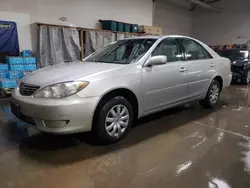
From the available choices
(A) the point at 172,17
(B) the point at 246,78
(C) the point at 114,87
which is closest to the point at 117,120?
(C) the point at 114,87

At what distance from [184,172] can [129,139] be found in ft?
2.86

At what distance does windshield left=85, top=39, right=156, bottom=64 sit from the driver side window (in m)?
0.12

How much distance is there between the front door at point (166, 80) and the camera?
8.82ft

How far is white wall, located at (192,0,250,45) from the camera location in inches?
458

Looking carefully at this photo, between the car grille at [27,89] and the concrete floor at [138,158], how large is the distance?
623mm

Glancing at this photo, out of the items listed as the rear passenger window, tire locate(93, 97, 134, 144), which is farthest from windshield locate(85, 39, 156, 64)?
the rear passenger window

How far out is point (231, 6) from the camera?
12.0 m

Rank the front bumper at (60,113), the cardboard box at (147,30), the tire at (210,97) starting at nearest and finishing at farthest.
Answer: the front bumper at (60,113), the tire at (210,97), the cardboard box at (147,30)

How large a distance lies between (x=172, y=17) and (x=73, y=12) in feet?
22.9

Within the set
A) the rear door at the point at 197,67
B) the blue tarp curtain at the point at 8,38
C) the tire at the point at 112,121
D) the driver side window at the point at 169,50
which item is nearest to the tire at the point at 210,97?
the rear door at the point at 197,67

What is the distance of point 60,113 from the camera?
203 cm

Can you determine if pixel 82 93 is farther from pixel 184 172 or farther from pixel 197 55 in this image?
pixel 197 55

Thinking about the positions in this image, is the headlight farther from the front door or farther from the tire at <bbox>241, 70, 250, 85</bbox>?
the tire at <bbox>241, 70, 250, 85</bbox>

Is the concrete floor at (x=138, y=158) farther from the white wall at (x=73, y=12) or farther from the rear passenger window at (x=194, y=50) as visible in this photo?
the white wall at (x=73, y=12)
